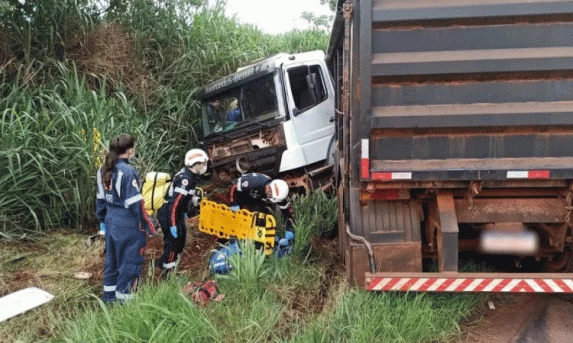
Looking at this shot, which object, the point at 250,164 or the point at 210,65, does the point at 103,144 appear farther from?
the point at 210,65

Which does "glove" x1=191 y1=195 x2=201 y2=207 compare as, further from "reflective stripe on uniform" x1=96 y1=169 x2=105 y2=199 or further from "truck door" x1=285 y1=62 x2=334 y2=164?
"truck door" x1=285 y1=62 x2=334 y2=164

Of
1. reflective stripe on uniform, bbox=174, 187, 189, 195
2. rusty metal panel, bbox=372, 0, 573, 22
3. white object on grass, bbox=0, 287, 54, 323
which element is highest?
rusty metal panel, bbox=372, 0, 573, 22

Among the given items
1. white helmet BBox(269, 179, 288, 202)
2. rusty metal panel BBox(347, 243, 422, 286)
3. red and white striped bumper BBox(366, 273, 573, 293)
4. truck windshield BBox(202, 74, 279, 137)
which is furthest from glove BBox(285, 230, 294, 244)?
truck windshield BBox(202, 74, 279, 137)

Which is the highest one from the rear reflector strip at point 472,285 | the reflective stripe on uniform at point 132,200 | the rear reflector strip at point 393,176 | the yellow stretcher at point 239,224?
the rear reflector strip at point 393,176

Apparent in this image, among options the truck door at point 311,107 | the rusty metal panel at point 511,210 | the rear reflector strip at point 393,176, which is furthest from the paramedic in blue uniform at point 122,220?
the truck door at point 311,107

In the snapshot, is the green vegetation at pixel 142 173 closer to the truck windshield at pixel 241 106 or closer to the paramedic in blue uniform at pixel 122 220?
the paramedic in blue uniform at pixel 122 220

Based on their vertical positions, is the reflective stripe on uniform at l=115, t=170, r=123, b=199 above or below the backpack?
above

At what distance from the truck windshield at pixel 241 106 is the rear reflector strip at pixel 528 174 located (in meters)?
3.82

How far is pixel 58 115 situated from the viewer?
17.2 ft

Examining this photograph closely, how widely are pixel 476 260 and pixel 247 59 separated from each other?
6.12 metres

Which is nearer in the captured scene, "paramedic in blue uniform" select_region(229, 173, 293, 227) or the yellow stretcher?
the yellow stretcher

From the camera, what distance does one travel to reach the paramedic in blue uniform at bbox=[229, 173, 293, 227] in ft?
14.0

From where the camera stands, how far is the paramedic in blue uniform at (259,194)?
426cm

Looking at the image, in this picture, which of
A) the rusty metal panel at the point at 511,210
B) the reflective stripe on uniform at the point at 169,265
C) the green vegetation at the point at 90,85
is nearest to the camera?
the rusty metal panel at the point at 511,210
